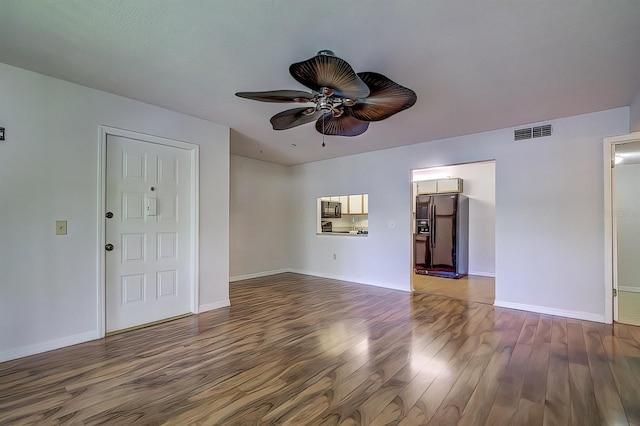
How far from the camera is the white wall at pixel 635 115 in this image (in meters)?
→ 3.03

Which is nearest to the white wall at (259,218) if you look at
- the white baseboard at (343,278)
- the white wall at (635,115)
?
the white baseboard at (343,278)

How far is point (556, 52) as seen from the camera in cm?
227

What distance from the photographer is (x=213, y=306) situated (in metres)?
4.00

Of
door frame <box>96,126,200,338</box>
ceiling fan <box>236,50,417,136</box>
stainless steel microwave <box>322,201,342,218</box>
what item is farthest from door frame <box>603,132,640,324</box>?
door frame <box>96,126,200,338</box>

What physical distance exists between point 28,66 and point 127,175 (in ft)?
3.89

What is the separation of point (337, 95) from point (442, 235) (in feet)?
16.9

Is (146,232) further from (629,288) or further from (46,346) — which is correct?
(629,288)

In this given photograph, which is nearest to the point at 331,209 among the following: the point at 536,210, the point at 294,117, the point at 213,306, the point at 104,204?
the point at 213,306

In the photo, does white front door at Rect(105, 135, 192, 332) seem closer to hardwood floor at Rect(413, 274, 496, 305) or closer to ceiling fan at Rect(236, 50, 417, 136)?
ceiling fan at Rect(236, 50, 417, 136)

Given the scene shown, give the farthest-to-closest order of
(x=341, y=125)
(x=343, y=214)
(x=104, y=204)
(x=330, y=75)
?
1. (x=343, y=214)
2. (x=104, y=204)
3. (x=341, y=125)
4. (x=330, y=75)

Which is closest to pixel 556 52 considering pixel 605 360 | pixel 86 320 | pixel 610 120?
pixel 610 120

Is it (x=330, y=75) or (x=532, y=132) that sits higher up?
(x=532, y=132)

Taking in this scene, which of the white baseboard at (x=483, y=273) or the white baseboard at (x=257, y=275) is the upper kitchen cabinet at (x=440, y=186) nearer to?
the white baseboard at (x=483, y=273)

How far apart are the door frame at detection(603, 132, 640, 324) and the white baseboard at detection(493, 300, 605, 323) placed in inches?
4.1
